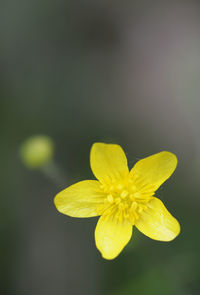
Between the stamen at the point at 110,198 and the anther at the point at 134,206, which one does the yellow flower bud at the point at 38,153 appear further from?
the anther at the point at 134,206

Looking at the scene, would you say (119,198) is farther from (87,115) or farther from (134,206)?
(87,115)

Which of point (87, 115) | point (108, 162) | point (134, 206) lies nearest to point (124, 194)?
point (134, 206)

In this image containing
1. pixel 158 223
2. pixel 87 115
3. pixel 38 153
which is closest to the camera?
pixel 158 223

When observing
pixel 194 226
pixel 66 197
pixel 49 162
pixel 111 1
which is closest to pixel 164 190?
pixel 194 226

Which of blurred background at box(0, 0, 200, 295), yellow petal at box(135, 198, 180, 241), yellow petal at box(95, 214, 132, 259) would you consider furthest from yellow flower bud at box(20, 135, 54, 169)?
yellow petal at box(135, 198, 180, 241)

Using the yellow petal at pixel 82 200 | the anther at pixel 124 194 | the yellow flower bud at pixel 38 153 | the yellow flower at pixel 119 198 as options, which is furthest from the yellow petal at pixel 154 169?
the yellow flower bud at pixel 38 153

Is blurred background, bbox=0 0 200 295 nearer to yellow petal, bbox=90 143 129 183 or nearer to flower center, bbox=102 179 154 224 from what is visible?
flower center, bbox=102 179 154 224
